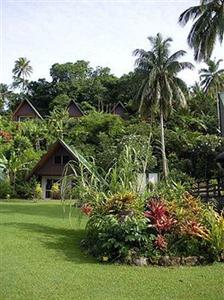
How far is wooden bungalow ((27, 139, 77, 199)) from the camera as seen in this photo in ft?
114

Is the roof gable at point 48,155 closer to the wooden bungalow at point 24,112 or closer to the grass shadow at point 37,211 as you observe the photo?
the grass shadow at point 37,211

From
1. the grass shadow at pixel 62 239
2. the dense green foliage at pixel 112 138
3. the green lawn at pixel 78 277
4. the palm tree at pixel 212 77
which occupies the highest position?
the palm tree at pixel 212 77

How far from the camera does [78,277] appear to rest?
772 cm

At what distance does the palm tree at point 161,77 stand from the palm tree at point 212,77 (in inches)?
660

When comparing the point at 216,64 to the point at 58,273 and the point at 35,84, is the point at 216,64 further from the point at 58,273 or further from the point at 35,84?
the point at 58,273

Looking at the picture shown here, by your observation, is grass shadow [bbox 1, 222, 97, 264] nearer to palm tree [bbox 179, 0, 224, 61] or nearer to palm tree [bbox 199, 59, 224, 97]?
palm tree [bbox 179, 0, 224, 61]

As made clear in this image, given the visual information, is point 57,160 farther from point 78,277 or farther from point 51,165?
point 78,277

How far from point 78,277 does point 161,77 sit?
2884cm

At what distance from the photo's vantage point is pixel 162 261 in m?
9.09

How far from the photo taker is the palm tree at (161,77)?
3481 cm

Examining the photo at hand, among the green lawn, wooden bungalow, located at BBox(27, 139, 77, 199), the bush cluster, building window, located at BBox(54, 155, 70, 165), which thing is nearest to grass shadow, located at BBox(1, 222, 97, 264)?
the green lawn

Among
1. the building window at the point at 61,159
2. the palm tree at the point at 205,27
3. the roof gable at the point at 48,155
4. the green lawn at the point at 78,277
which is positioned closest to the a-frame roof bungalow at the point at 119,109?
the building window at the point at 61,159

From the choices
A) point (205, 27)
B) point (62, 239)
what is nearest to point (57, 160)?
point (205, 27)

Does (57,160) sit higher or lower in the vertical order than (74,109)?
lower
